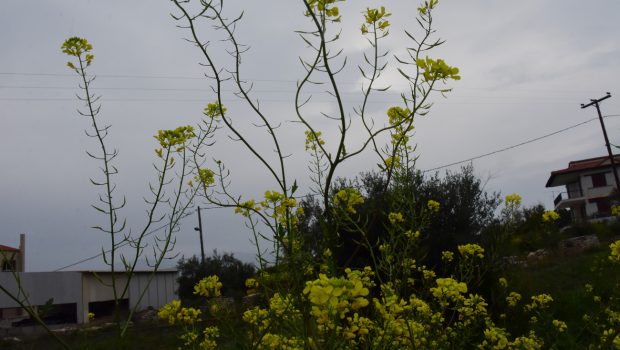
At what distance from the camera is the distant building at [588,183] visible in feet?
117

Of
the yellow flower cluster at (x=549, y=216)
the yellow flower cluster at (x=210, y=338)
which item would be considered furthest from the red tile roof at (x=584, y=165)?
the yellow flower cluster at (x=210, y=338)

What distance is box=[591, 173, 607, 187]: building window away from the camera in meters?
36.0

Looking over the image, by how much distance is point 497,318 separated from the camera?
18.0ft

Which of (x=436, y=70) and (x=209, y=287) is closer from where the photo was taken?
(x=436, y=70)

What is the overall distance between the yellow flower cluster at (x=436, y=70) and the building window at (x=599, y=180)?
39186mm

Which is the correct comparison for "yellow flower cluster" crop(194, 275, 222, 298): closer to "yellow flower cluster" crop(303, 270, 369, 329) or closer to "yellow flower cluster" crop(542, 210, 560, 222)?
"yellow flower cluster" crop(303, 270, 369, 329)

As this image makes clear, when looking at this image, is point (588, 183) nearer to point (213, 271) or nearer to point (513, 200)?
point (213, 271)

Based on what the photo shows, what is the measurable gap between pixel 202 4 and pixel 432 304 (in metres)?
2.49

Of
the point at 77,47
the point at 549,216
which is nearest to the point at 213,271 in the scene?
the point at 549,216

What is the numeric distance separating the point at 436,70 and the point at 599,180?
3944 centimetres

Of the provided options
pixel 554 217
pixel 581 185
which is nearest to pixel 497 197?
pixel 554 217

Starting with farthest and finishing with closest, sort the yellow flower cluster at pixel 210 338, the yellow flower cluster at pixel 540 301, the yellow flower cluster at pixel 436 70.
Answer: the yellow flower cluster at pixel 540 301
the yellow flower cluster at pixel 210 338
the yellow flower cluster at pixel 436 70

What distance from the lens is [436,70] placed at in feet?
5.71

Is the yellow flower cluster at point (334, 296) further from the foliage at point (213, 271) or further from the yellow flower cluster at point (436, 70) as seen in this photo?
the foliage at point (213, 271)
